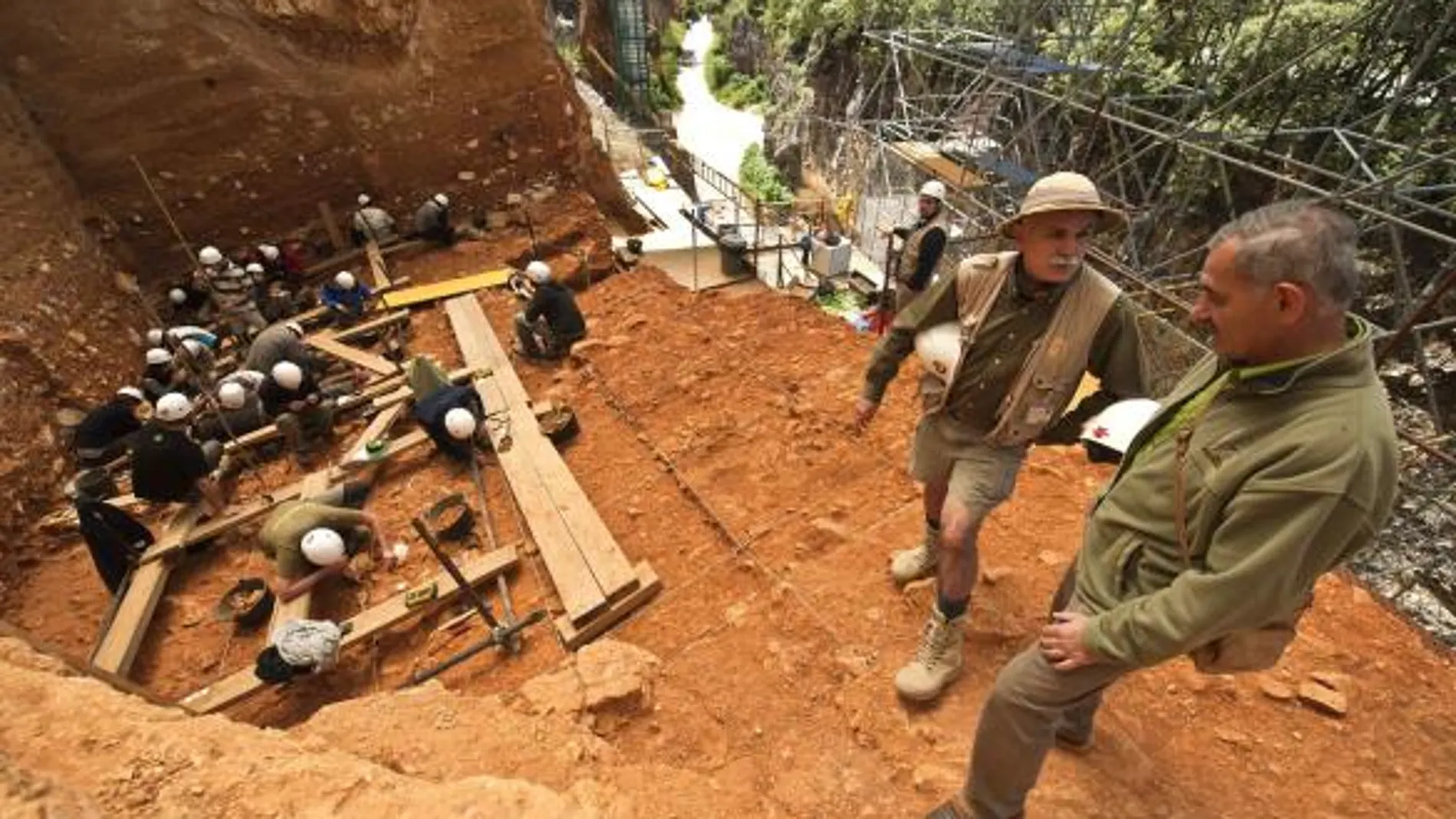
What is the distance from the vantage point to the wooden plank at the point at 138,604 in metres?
4.79

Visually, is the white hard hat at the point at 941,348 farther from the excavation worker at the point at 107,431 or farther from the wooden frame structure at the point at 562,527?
the excavation worker at the point at 107,431

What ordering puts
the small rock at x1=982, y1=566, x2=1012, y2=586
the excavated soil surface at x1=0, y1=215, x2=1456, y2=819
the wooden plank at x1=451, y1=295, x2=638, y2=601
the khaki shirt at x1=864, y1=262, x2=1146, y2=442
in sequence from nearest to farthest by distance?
the khaki shirt at x1=864, y1=262, x2=1146, y2=442, the excavated soil surface at x1=0, y1=215, x2=1456, y2=819, the small rock at x1=982, y1=566, x2=1012, y2=586, the wooden plank at x1=451, y1=295, x2=638, y2=601

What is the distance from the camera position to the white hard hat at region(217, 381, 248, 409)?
6.45 metres

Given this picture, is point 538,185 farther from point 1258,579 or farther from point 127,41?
point 1258,579

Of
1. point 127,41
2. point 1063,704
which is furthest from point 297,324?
point 1063,704

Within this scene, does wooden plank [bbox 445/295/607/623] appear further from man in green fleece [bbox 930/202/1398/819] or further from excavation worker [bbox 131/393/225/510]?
man in green fleece [bbox 930/202/1398/819]

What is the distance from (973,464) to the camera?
2980 mm

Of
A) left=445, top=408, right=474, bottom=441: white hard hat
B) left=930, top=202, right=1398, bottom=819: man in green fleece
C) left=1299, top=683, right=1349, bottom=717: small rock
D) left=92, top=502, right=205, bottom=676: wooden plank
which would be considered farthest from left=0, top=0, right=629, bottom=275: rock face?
left=1299, top=683, right=1349, bottom=717: small rock

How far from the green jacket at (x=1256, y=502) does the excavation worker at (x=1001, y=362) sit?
24.8 inches

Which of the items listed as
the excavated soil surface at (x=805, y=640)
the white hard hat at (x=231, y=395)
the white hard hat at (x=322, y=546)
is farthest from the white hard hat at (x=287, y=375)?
the white hard hat at (x=322, y=546)

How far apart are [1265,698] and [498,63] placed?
11.4m

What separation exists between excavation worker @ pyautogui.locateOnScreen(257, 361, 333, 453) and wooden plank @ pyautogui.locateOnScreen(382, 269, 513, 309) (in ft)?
7.78

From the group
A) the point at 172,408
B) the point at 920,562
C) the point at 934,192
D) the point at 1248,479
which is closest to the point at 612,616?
the point at 920,562

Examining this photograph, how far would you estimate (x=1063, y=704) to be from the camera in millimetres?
2178
